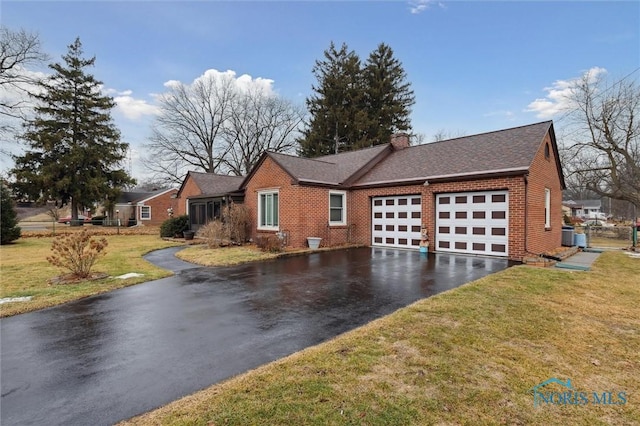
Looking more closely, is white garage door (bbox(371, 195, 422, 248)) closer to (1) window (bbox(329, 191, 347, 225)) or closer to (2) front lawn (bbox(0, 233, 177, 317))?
(1) window (bbox(329, 191, 347, 225))

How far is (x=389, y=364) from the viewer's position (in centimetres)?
329

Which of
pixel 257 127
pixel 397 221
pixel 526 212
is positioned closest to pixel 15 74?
pixel 257 127

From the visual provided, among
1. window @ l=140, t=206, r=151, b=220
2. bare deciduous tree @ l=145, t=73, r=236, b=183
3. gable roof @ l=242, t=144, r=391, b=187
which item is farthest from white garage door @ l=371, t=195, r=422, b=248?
window @ l=140, t=206, r=151, b=220

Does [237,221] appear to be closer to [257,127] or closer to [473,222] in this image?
[473,222]

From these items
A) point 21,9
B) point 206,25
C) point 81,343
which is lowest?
point 81,343

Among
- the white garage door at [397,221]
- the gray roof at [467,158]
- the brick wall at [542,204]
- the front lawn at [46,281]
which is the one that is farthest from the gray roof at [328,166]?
the brick wall at [542,204]

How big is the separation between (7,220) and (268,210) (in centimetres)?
1503

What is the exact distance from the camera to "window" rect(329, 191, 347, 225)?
14336mm

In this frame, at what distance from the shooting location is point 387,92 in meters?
32.6

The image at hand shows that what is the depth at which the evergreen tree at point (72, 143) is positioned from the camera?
28.4 m

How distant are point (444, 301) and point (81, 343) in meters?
5.61

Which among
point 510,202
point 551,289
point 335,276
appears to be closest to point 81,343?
point 335,276

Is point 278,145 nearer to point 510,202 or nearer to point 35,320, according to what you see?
point 510,202

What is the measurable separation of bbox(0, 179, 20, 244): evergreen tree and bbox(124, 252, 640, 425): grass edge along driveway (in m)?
21.4
